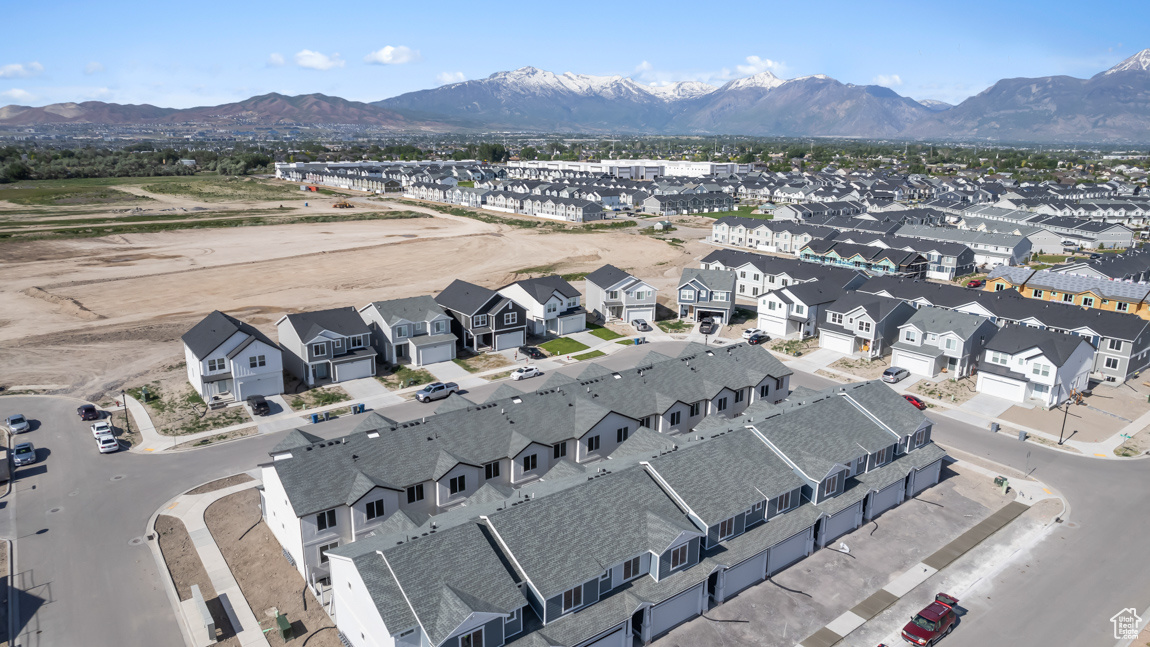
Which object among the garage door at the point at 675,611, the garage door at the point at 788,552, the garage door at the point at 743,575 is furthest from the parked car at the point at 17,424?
the garage door at the point at 788,552

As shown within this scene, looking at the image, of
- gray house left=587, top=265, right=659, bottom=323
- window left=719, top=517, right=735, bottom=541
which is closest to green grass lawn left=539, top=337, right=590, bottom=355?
gray house left=587, top=265, right=659, bottom=323

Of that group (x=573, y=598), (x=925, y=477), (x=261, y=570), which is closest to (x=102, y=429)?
(x=261, y=570)

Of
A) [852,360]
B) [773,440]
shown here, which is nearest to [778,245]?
[852,360]

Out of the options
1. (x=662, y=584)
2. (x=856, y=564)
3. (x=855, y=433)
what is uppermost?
(x=855, y=433)

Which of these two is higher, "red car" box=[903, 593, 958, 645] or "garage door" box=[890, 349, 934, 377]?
"garage door" box=[890, 349, 934, 377]

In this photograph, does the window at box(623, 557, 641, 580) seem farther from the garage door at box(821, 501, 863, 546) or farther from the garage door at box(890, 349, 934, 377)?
the garage door at box(890, 349, 934, 377)

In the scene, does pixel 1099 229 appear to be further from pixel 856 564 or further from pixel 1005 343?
pixel 856 564

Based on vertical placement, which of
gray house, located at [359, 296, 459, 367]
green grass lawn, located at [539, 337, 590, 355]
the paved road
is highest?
gray house, located at [359, 296, 459, 367]
